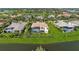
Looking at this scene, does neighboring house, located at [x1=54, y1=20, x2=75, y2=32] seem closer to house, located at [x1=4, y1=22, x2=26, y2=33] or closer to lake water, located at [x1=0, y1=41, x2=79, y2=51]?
lake water, located at [x1=0, y1=41, x2=79, y2=51]

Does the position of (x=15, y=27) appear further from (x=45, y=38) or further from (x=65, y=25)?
(x=65, y=25)

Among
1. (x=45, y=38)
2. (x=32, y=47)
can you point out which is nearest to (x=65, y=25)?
(x=45, y=38)

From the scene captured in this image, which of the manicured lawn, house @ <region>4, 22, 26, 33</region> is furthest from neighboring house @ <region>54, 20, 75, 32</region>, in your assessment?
house @ <region>4, 22, 26, 33</region>

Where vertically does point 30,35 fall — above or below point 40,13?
below

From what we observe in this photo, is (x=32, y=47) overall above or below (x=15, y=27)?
below
